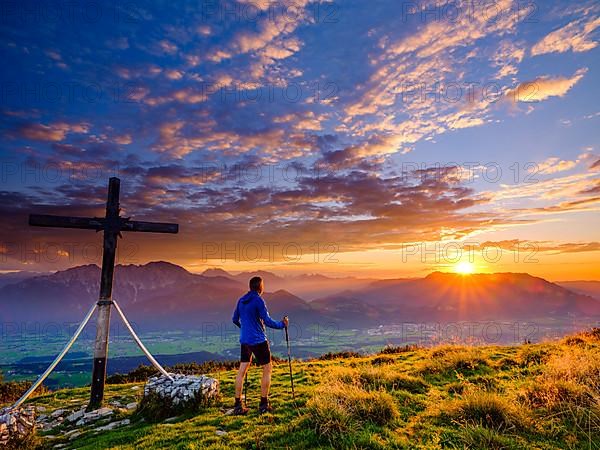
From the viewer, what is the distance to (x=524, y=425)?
695 cm

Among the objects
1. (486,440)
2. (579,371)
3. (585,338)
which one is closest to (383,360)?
(579,371)

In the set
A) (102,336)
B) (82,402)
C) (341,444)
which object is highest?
(102,336)

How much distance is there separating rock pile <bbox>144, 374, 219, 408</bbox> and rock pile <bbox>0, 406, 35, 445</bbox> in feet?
8.70

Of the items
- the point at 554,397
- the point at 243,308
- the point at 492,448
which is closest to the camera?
the point at 492,448

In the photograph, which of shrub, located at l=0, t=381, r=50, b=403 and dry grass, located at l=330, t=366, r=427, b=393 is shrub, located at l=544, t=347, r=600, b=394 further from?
shrub, located at l=0, t=381, r=50, b=403

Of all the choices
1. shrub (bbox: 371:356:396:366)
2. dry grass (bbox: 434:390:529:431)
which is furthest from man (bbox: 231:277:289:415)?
shrub (bbox: 371:356:396:366)

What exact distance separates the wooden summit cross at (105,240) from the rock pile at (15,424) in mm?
2709

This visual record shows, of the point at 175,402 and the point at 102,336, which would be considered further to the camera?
the point at 102,336

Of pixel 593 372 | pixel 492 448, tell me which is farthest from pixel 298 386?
pixel 593 372

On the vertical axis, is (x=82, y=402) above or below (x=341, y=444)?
below

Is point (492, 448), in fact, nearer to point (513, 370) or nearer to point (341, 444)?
point (341, 444)

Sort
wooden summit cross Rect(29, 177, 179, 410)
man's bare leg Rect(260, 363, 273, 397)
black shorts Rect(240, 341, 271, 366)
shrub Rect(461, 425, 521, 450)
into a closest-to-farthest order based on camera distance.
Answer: shrub Rect(461, 425, 521, 450) → man's bare leg Rect(260, 363, 273, 397) → black shorts Rect(240, 341, 271, 366) → wooden summit cross Rect(29, 177, 179, 410)

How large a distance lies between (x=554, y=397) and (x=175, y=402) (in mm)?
9868

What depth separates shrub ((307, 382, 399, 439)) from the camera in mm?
6785
